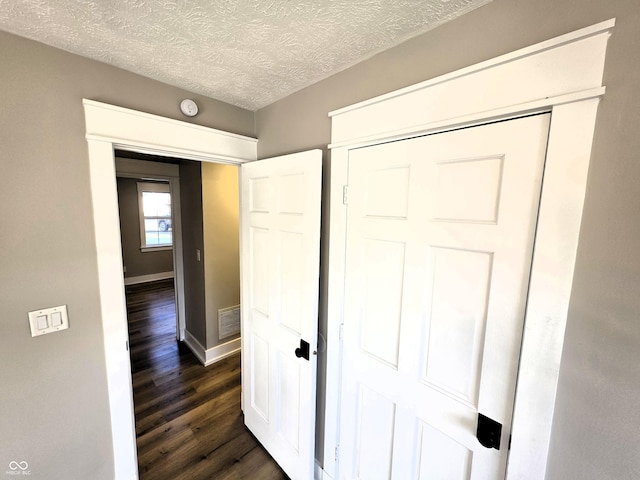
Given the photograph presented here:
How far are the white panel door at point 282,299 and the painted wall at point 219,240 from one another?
1008 mm

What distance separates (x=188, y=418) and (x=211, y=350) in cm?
79

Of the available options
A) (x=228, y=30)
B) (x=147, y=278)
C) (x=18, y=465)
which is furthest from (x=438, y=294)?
(x=147, y=278)

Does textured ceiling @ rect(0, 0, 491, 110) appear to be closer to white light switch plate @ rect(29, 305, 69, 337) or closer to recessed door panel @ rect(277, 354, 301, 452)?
white light switch plate @ rect(29, 305, 69, 337)

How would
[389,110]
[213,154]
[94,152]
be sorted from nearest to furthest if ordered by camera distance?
[389,110], [94,152], [213,154]

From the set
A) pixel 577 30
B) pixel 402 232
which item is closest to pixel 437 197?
pixel 402 232

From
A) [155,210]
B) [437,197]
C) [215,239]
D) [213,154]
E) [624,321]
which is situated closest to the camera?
[624,321]

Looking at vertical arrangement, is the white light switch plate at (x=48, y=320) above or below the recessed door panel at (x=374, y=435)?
above

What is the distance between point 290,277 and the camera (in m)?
1.46

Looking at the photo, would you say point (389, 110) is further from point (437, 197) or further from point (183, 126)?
point (183, 126)

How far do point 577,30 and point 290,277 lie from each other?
1404mm

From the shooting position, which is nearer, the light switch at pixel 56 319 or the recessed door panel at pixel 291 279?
the light switch at pixel 56 319

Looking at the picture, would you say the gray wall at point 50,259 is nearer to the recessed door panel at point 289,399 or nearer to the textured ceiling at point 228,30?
the textured ceiling at point 228,30

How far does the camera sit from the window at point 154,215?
549 centimetres

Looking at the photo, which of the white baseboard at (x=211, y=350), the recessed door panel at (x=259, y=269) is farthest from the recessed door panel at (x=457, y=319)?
the white baseboard at (x=211, y=350)
